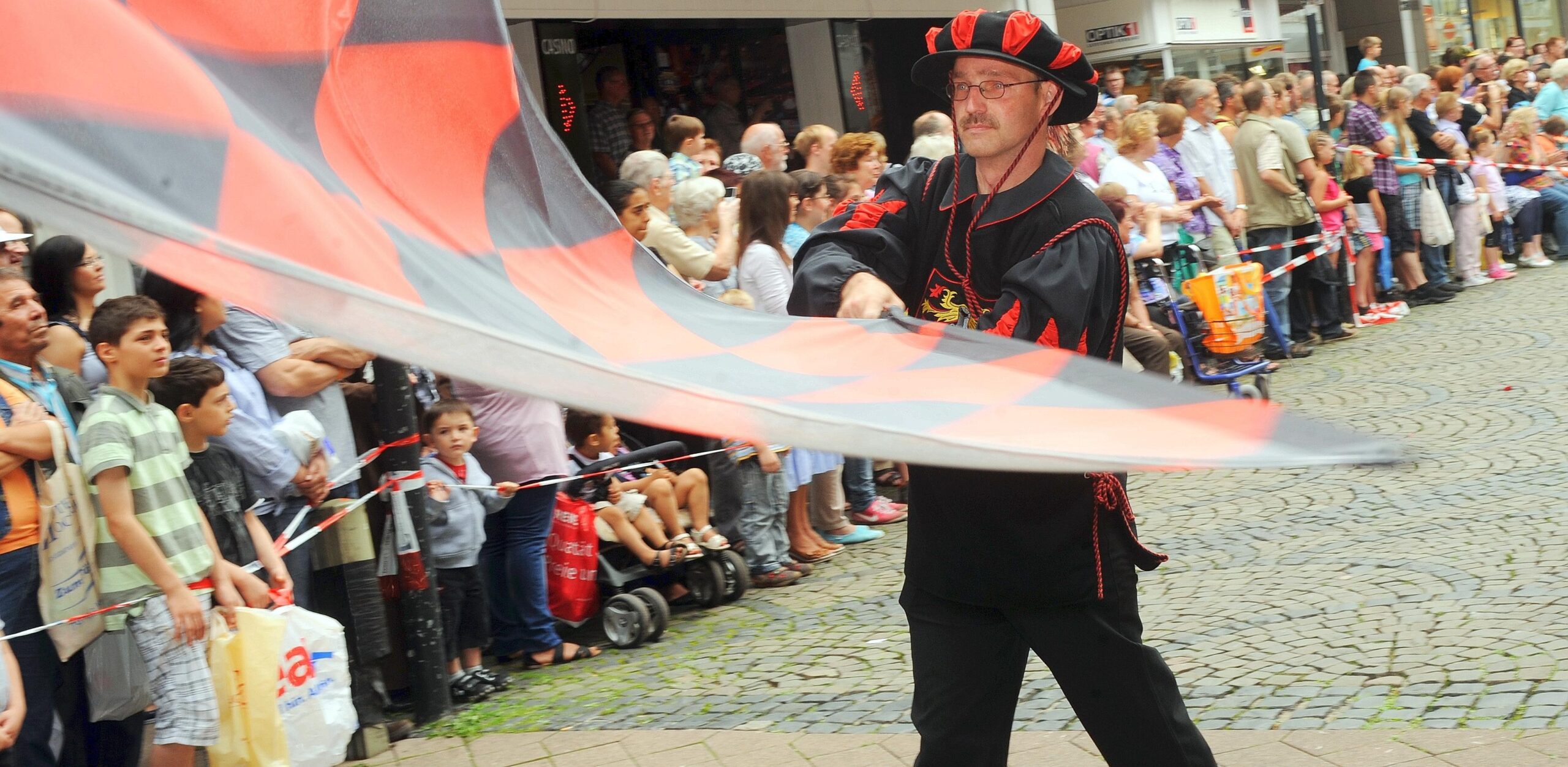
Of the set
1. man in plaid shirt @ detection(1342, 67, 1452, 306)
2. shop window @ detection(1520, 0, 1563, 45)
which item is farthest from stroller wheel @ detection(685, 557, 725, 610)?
shop window @ detection(1520, 0, 1563, 45)

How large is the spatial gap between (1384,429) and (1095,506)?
633 centimetres

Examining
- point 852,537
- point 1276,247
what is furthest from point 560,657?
point 1276,247

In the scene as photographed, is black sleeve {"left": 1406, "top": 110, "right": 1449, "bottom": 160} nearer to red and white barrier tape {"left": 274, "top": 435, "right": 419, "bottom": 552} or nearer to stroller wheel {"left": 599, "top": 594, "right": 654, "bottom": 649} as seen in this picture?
stroller wheel {"left": 599, "top": 594, "right": 654, "bottom": 649}

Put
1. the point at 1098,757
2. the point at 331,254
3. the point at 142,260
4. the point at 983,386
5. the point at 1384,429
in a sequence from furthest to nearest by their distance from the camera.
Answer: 1. the point at 1384,429
2. the point at 1098,757
3. the point at 983,386
4. the point at 331,254
5. the point at 142,260

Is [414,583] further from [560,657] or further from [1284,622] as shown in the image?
[1284,622]

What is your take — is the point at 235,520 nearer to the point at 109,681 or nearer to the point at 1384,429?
the point at 109,681

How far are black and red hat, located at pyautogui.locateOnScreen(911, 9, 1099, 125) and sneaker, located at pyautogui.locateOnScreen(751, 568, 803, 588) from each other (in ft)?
14.7

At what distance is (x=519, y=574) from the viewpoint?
636cm

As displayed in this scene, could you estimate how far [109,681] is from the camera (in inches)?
178

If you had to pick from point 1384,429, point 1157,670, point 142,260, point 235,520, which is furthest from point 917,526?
point 1384,429

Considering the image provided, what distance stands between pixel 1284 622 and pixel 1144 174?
5.92 metres

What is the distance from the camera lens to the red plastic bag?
21.7ft

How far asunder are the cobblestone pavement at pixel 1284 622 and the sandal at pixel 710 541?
0.98 ft

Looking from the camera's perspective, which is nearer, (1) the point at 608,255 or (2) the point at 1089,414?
(2) the point at 1089,414
